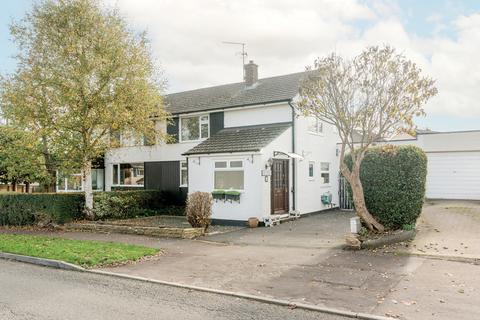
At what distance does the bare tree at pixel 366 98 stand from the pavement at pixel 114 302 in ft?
20.7

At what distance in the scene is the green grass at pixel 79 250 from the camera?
32.6 feet

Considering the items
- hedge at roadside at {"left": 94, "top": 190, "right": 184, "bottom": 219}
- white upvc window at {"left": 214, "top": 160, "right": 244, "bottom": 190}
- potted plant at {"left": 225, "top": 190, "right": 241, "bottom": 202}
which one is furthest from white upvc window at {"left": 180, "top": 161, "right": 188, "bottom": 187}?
potted plant at {"left": 225, "top": 190, "right": 241, "bottom": 202}

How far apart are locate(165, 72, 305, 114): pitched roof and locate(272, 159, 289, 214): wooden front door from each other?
117 inches

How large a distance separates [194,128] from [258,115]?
13.8 ft

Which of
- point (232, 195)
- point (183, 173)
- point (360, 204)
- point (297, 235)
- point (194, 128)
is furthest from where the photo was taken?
point (183, 173)

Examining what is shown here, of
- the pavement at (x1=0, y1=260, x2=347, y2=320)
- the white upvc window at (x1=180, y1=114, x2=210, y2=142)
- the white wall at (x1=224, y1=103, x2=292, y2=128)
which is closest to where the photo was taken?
the pavement at (x1=0, y1=260, x2=347, y2=320)

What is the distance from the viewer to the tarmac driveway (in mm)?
12219

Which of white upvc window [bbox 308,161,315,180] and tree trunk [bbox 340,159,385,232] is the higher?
white upvc window [bbox 308,161,315,180]

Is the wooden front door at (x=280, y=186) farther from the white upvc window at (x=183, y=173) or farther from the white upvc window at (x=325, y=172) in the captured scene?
the white upvc window at (x=183, y=173)

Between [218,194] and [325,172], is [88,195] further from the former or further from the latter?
[325,172]

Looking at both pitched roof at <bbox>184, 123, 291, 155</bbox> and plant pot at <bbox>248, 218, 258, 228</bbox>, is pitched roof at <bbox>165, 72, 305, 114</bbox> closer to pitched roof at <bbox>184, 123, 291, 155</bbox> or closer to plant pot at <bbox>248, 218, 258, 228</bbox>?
pitched roof at <bbox>184, 123, 291, 155</bbox>

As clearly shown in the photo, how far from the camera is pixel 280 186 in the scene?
1791cm

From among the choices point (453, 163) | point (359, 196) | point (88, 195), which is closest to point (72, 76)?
point (88, 195)

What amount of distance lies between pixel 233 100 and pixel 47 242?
11.3 metres
